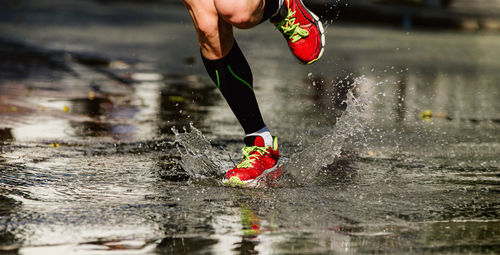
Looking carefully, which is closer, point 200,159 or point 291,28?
point 291,28

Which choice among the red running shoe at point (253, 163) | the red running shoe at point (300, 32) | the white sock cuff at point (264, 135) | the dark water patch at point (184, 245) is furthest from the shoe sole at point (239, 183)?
the dark water patch at point (184, 245)

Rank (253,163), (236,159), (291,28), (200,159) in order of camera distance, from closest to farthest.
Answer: (253,163) → (291,28) → (200,159) → (236,159)

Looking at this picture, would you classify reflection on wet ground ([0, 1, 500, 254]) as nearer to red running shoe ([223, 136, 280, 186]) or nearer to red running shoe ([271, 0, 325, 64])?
red running shoe ([223, 136, 280, 186])

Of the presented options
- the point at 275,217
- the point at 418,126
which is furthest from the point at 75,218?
the point at 418,126

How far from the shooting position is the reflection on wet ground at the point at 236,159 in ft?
10.6

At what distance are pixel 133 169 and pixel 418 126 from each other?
2.52m

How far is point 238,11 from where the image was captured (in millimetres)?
3949

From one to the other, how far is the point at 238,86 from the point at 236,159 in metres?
0.62

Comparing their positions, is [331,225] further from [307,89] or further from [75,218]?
[307,89]

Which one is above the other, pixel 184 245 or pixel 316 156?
pixel 316 156

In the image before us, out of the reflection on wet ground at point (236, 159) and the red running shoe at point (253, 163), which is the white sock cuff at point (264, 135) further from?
the reflection on wet ground at point (236, 159)

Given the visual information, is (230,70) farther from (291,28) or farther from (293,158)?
(293,158)

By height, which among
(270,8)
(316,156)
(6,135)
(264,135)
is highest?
(270,8)

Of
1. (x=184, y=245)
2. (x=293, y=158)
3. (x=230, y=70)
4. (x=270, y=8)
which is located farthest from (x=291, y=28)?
(x=184, y=245)
